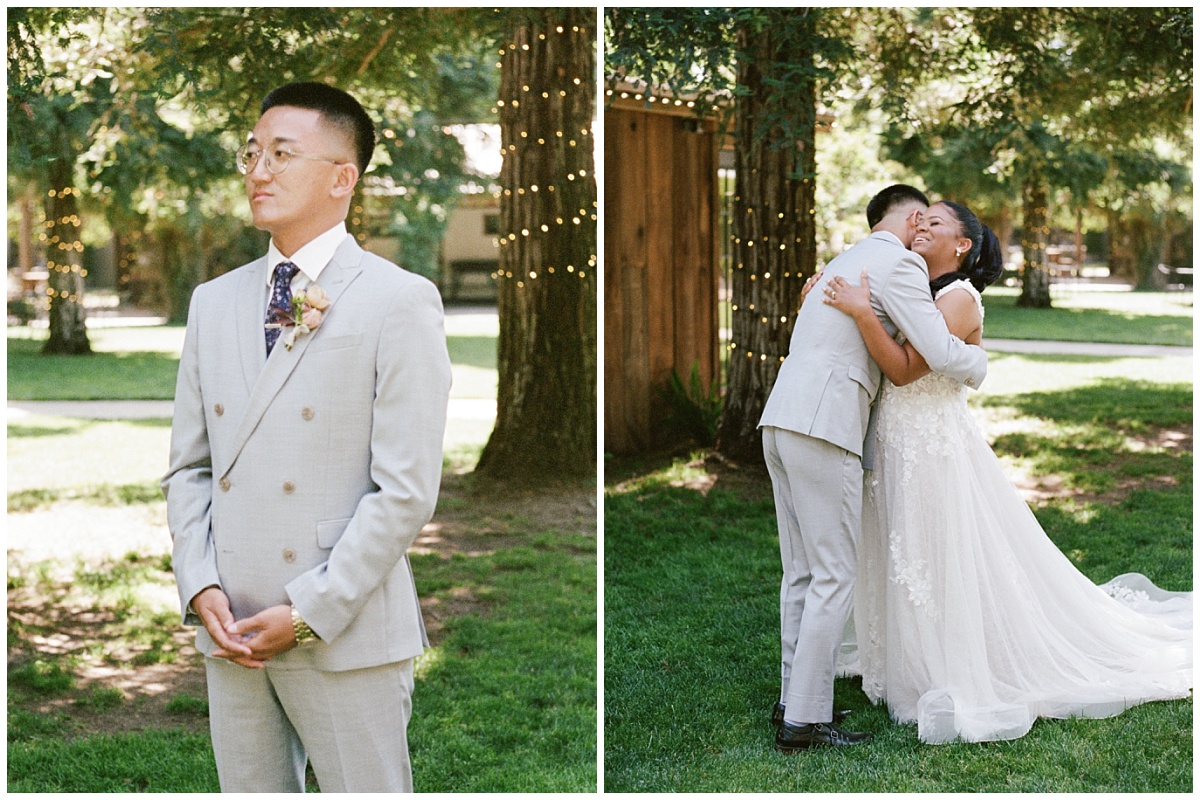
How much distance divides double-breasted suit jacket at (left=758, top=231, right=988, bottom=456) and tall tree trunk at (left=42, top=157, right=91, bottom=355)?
10301 millimetres

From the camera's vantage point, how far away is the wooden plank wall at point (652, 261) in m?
7.12

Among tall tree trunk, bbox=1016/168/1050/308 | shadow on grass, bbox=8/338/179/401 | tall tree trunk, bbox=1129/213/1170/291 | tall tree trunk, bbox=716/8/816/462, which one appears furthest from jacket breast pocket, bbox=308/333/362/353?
tall tree trunk, bbox=1129/213/1170/291

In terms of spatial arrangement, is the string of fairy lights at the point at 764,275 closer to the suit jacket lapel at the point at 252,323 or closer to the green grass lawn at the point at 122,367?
the suit jacket lapel at the point at 252,323

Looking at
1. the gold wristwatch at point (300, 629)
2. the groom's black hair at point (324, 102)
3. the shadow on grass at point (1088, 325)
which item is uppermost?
the groom's black hair at point (324, 102)

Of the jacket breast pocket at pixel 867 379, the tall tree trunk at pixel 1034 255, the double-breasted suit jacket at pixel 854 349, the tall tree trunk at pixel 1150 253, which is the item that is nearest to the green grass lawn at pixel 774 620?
the double-breasted suit jacket at pixel 854 349

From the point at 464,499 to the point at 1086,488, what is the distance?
392cm

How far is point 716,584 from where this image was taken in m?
5.32

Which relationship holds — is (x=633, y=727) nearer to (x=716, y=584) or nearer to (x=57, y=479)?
(x=716, y=584)

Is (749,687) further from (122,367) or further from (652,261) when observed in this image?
(122,367)

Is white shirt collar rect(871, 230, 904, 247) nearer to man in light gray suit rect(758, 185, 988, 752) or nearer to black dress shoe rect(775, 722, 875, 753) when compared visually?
man in light gray suit rect(758, 185, 988, 752)

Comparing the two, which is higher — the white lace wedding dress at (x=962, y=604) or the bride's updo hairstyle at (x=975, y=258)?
the bride's updo hairstyle at (x=975, y=258)

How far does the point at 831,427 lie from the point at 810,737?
0.96 m

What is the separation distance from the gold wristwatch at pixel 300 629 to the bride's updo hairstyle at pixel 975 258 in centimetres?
241

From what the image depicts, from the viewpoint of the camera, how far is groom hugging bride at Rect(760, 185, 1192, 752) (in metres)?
3.47
